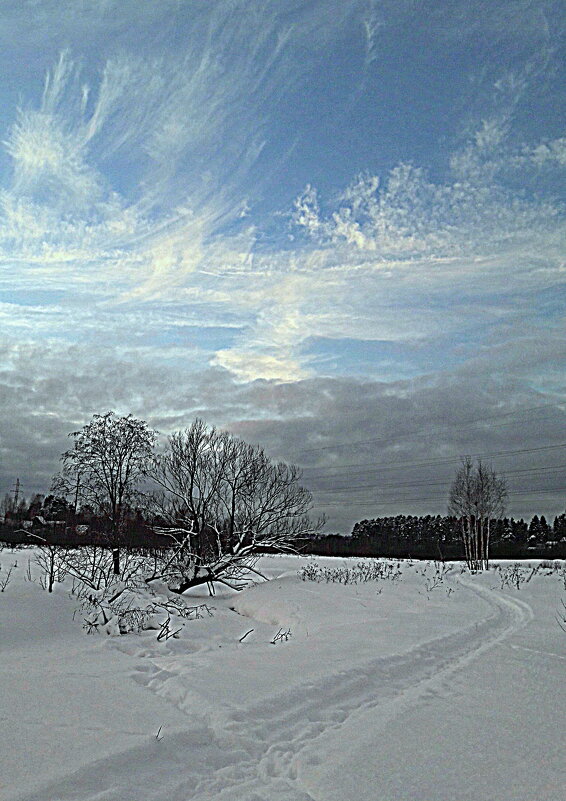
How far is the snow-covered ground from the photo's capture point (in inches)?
205

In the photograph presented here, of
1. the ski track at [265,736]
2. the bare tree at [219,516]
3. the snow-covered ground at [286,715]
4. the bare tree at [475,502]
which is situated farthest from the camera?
the bare tree at [475,502]

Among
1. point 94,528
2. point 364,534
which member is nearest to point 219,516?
point 94,528

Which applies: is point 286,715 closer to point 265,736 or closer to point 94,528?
point 265,736

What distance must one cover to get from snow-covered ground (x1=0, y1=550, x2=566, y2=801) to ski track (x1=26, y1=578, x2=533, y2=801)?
20 millimetres

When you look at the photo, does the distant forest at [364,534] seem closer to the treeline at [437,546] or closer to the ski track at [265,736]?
the treeline at [437,546]

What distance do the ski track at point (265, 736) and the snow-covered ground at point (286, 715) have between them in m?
0.02

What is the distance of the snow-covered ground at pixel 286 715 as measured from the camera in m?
5.21

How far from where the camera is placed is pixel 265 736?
20.8ft

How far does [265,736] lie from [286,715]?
2.23 feet

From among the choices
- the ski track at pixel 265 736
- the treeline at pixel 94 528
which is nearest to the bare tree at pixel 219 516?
the treeline at pixel 94 528

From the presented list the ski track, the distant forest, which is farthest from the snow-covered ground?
the distant forest

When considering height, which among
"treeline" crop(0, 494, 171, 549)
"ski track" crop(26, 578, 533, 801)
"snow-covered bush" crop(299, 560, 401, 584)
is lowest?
"snow-covered bush" crop(299, 560, 401, 584)

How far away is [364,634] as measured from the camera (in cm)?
1285

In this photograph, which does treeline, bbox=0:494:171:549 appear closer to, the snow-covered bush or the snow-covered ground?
the snow-covered bush
